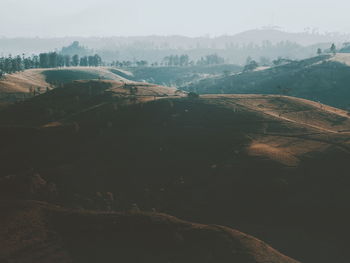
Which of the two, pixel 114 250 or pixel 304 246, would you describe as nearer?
pixel 114 250

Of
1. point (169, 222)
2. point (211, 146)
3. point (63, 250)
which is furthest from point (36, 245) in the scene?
point (211, 146)

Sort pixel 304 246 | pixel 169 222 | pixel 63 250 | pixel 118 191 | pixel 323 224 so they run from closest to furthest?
pixel 63 250
pixel 169 222
pixel 304 246
pixel 323 224
pixel 118 191

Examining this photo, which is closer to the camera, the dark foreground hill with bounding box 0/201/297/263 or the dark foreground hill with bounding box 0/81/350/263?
the dark foreground hill with bounding box 0/201/297/263

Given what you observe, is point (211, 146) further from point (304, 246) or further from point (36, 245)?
point (36, 245)

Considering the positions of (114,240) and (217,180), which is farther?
(217,180)

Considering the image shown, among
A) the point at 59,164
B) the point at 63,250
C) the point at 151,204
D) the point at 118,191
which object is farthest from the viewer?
the point at 59,164

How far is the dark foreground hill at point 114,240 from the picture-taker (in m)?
90.2

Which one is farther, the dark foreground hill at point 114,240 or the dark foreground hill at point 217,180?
the dark foreground hill at point 217,180

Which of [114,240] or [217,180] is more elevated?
[114,240]

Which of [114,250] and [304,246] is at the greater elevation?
[114,250]

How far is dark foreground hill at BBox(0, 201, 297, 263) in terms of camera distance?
90.2 m

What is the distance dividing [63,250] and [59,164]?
89579mm

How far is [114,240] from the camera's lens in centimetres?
9562

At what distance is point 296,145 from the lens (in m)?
182
